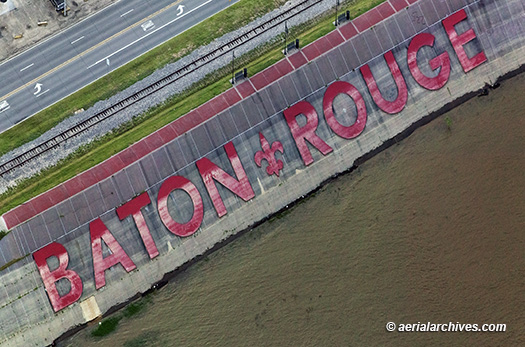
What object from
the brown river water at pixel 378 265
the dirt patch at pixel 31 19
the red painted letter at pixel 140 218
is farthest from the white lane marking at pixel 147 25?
the brown river water at pixel 378 265

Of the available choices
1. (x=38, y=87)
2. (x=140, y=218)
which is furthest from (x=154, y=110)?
(x=38, y=87)

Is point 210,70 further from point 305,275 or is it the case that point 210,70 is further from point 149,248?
point 305,275

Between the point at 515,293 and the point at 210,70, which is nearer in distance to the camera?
the point at 515,293

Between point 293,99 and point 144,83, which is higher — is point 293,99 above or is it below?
below

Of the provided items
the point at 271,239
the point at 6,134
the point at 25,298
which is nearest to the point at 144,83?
the point at 6,134

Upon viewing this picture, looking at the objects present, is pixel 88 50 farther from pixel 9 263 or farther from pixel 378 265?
pixel 378 265
